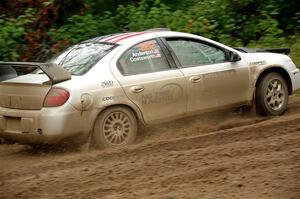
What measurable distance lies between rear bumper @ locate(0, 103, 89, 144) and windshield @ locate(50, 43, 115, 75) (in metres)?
0.64

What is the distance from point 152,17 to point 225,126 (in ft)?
16.6

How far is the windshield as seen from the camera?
7.46 m

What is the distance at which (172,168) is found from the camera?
5.94 m

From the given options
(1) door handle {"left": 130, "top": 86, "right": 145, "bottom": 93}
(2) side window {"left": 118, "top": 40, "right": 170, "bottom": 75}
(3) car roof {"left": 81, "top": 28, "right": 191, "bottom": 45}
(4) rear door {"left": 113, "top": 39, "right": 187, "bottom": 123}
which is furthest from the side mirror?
(1) door handle {"left": 130, "top": 86, "right": 145, "bottom": 93}

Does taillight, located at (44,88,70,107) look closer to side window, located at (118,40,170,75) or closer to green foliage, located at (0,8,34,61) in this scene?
side window, located at (118,40,170,75)

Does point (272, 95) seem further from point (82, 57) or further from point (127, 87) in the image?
point (82, 57)

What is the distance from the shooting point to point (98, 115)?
722cm

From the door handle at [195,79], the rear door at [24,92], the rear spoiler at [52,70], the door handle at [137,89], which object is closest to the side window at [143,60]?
the door handle at [137,89]

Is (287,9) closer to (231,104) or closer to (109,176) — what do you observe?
(231,104)

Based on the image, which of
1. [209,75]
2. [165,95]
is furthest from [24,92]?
[209,75]

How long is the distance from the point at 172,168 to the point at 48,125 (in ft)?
5.92

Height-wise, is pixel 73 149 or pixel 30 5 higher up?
pixel 30 5

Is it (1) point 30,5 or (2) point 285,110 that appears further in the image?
(1) point 30,5

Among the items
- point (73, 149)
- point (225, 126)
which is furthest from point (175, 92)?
point (73, 149)
